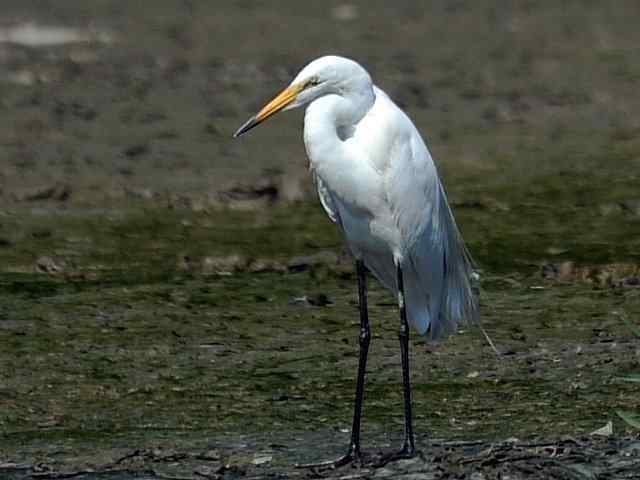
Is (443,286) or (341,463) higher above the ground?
(443,286)

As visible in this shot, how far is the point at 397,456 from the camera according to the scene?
591cm

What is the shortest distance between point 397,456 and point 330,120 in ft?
3.58

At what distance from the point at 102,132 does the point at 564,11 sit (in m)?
7.68

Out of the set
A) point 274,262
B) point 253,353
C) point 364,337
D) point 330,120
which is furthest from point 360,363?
point 274,262

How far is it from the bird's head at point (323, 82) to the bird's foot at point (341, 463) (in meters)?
1.11

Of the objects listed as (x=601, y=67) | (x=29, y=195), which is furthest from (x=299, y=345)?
(x=601, y=67)

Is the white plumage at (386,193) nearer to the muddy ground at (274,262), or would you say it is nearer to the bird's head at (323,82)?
the bird's head at (323,82)

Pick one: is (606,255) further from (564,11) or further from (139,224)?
(564,11)

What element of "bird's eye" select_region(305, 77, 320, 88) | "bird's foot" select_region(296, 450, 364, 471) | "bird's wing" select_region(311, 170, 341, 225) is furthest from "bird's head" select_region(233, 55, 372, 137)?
"bird's foot" select_region(296, 450, 364, 471)

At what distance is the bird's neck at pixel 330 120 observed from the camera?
19.4ft

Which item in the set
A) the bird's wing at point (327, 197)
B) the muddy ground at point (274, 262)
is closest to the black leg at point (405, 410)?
the muddy ground at point (274, 262)

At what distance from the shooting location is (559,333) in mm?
7750

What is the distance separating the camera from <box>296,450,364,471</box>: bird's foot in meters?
5.85

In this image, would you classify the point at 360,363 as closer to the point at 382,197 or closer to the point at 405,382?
the point at 405,382
